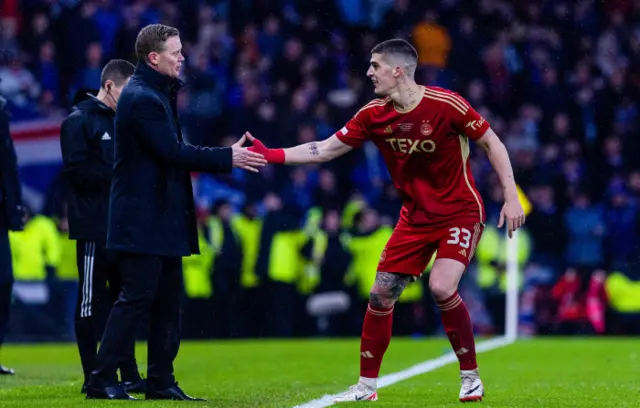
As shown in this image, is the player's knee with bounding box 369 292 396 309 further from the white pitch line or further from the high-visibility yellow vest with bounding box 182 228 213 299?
the high-visibility yellow vest with bounding box 182 228 213 299

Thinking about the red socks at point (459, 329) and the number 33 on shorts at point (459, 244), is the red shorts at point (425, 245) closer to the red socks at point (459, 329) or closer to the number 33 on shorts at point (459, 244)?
the number 33 on shorts at point (459, 244)

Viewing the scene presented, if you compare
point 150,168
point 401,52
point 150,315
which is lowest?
point 150,315

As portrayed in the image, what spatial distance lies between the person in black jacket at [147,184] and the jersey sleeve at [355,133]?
Result: 2.35 ft

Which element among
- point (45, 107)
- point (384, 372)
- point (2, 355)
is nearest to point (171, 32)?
point (384, 372)

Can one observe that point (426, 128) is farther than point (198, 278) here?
No

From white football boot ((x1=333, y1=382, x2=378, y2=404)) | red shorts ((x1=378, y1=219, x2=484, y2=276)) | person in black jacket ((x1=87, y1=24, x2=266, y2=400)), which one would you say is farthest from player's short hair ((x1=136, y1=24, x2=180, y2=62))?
white football boot ((x1=333, y1=382, x2=378, y2=404))

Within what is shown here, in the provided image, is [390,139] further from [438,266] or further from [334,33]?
[334,33]

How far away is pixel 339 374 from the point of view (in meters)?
11.4

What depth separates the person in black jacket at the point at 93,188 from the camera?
9.09 meters

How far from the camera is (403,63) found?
26.8ft

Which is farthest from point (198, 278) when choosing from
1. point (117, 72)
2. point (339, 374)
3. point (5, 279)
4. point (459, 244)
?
point (459, 244)

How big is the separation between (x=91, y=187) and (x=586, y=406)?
3.52 metres

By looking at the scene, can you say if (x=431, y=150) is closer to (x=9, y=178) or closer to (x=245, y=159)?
(x=245, y=159)

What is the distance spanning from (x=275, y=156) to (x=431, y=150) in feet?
3.12
